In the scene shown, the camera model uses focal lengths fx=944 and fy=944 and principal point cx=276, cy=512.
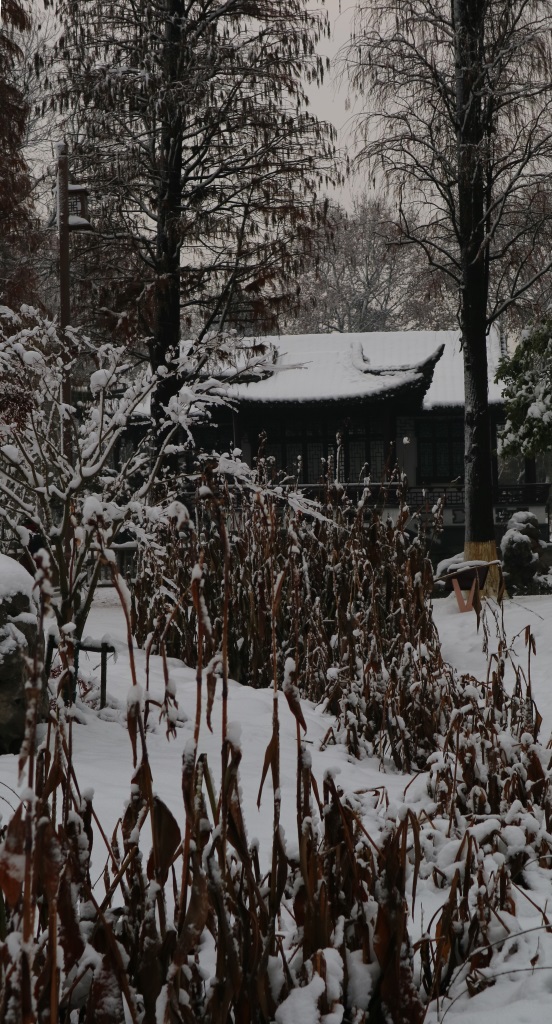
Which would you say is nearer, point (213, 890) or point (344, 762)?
point (213, 890)

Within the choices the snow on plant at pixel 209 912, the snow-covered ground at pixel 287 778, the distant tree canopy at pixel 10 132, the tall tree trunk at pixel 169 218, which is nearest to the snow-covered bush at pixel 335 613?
the snow-covered ground at pixel 287 778

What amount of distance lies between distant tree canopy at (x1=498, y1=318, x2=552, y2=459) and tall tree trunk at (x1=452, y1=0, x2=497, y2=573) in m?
1.30

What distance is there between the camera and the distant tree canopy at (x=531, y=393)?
40.9 ft

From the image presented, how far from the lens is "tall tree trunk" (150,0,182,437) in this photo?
442 inches

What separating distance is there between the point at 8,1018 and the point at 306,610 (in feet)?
15.2

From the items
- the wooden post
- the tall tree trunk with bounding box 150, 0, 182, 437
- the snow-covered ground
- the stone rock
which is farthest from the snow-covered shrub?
the stone rock

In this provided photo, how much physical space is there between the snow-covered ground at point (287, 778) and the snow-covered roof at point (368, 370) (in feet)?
44.2

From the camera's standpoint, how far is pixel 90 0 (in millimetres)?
11328

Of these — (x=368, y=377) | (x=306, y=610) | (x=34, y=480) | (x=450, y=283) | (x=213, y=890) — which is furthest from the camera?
(x=368, y=377)

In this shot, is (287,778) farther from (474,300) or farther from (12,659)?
(474,300)

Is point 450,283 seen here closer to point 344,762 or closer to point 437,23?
point 437,23

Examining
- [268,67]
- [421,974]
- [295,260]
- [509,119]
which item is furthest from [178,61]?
[421,974]

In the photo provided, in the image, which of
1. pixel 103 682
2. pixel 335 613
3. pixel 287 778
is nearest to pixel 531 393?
pixel 335 613

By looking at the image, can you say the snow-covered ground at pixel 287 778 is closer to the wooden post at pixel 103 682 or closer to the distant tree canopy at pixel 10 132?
the wooden post at pixel 103 682
